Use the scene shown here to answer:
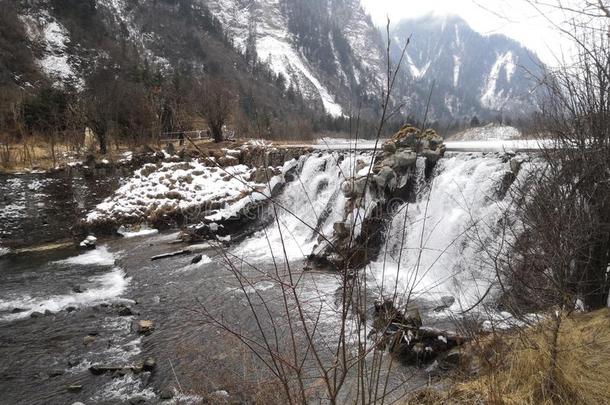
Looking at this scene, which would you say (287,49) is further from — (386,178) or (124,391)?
(124,391)

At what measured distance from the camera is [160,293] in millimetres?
8789

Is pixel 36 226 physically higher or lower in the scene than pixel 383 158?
lower

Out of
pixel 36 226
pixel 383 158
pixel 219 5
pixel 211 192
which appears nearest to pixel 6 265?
pixel 36 226

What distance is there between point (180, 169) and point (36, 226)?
6252 millimetres

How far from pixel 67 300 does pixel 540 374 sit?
8867 mm

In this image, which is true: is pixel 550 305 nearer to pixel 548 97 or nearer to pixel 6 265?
pixel 548 97

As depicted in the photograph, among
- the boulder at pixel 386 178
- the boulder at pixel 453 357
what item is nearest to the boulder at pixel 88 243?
the boulder at pixel 386 178

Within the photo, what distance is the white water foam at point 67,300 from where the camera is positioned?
796cm

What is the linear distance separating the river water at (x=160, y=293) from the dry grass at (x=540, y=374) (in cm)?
95

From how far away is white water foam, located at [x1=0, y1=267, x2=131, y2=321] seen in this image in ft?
26.1

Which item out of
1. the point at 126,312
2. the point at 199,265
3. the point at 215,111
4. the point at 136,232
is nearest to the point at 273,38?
the point at 215,111

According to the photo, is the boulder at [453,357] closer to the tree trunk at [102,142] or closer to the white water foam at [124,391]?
the white water foam at [124,391]

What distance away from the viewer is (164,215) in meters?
→ 15.8

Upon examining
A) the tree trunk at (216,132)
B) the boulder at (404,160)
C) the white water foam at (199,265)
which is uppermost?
the tree trunk at (216,132)
